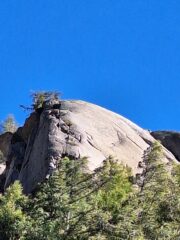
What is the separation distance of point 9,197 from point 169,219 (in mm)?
7386

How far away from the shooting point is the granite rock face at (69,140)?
34906 mm

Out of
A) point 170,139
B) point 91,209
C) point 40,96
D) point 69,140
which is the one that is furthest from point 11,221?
point 40,96

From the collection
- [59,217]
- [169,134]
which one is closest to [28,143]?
[169,134]

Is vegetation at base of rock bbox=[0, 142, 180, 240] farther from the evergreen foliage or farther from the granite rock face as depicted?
the evergreen foliage

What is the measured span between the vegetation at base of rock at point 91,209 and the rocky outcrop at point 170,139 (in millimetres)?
20739

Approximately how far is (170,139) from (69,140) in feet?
52.8

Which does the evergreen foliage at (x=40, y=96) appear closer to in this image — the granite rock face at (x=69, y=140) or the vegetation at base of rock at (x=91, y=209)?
the granite rock face at (x=69, y=140)

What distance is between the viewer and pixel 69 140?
36031 millimetres

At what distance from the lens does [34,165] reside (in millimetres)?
36094

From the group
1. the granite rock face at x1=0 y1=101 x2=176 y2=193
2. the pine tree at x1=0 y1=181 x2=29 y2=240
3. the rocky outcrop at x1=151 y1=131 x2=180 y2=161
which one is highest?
the rocky outcrop at x1=151 y1=131 x2=180 y2=161

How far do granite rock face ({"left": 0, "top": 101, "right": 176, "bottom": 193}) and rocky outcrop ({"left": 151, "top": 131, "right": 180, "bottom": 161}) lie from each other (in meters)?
3.52

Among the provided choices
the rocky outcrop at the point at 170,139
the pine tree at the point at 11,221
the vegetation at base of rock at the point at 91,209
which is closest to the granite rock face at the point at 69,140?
the rocky outcrop at the point at 170,139

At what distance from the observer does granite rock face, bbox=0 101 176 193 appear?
34.9m

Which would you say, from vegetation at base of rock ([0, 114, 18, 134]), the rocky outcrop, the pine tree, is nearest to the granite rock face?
the rocky outcrop
